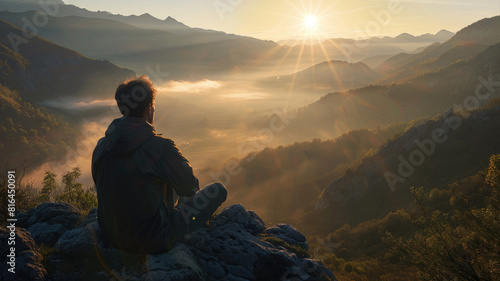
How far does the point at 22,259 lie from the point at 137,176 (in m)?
2.31

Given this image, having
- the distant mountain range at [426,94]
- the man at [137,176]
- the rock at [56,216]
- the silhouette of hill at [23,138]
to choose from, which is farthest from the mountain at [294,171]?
the silhouette of hill at [23,138]

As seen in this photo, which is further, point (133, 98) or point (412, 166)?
point (412, 166)

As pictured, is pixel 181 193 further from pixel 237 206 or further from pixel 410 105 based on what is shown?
pixel 410 105

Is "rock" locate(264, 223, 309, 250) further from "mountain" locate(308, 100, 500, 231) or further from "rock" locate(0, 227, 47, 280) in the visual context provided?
"mountain" locate(308, 100, 500, 231)

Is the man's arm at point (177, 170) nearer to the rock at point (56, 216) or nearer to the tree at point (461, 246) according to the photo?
the rock at point (56, 216)

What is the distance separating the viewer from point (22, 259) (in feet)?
15.1

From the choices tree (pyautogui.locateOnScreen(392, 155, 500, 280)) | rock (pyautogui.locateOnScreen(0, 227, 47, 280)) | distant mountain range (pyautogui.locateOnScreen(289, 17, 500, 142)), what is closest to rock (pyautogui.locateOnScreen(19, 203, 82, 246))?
rock (pyautogui.locateOnScreen(0, 227, 47, 280))

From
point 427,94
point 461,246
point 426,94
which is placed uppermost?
point 426,94

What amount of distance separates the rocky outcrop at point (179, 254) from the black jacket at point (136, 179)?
504 millimetres

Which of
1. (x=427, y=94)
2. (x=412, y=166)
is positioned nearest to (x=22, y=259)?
(x=412, y=166)

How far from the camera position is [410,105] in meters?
168

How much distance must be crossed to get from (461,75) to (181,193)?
194996mm

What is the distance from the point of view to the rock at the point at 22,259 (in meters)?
4.42

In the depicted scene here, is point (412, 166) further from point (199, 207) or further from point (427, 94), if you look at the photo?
point (427, 94)
